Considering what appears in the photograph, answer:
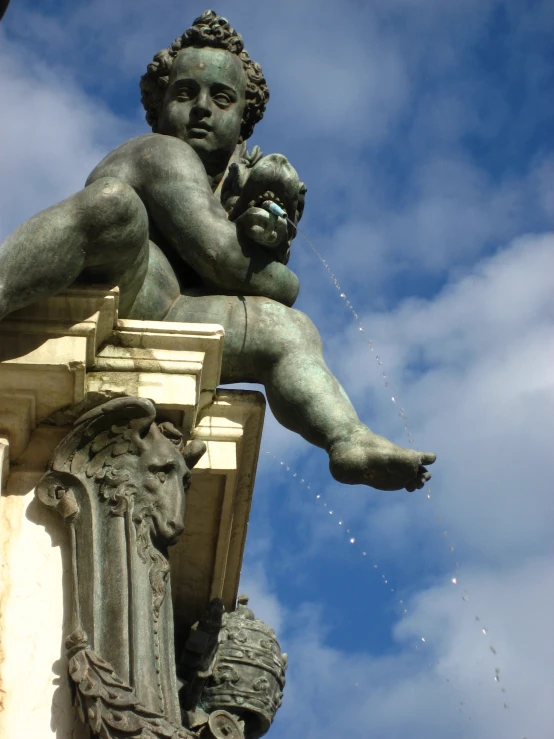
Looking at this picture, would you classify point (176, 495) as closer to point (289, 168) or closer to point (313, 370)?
point (313, 370)

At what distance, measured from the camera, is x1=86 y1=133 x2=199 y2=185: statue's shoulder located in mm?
7391

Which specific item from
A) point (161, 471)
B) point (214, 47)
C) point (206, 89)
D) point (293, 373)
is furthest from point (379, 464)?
point (214, 47)

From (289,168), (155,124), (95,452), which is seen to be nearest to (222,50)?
(155,124)

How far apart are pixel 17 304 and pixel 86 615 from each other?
1400mm

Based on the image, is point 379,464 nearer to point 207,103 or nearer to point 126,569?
point 126,569

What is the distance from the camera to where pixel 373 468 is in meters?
6.43

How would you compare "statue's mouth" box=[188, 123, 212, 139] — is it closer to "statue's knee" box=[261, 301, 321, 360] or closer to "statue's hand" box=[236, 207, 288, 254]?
"statue's hand" box=[236, 207, 288, 254]

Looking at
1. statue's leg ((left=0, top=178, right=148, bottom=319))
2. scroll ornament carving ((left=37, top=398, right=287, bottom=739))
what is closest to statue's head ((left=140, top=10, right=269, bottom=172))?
statue's leg ((left=0, top=178, right=148, bottom=319))

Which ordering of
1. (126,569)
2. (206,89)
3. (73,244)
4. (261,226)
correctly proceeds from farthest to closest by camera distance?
(206,89) → (261,226) → (73,244) → (126,569)

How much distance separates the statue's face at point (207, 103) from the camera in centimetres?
Answer: 799

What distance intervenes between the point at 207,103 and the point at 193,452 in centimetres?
243

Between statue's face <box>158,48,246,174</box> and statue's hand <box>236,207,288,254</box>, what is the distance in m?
0.92

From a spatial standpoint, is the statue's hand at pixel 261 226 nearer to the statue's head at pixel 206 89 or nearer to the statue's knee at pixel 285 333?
the statue's knee at pixel 285 333

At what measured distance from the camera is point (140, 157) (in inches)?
293
